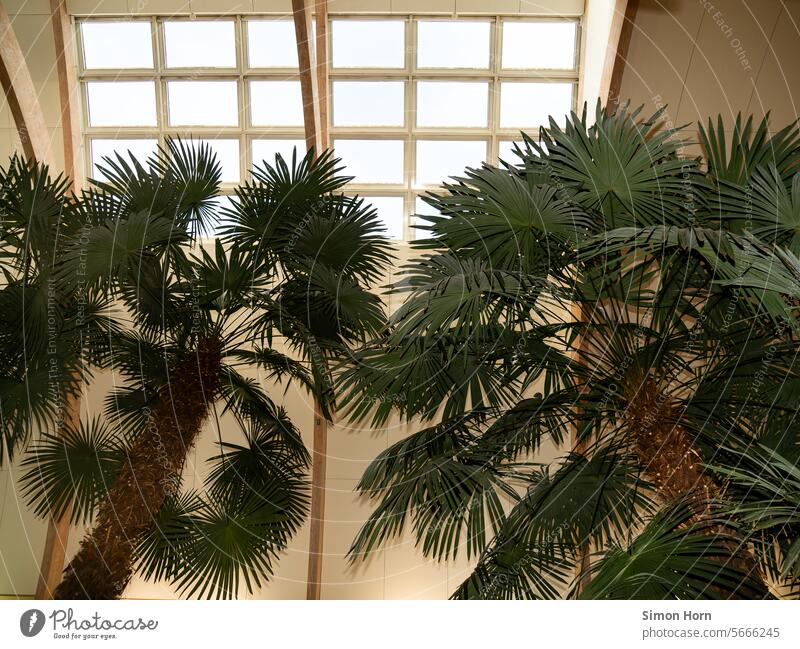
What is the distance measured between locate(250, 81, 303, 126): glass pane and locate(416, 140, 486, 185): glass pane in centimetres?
195

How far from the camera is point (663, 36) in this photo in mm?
9219

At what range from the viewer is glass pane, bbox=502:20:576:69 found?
1172 centimetres

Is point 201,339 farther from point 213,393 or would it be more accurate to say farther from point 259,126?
point 259,126

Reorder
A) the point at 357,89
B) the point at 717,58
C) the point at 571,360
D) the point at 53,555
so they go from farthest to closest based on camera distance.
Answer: the point at 357,89 < the point at 53,555 < the point at 717,58 < the point at 571,360

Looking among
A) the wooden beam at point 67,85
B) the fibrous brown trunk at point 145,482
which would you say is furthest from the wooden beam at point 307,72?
the fibrous brown trunk at point 145,482

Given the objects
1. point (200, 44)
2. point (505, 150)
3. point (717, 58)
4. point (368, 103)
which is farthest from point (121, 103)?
point (717, 58)

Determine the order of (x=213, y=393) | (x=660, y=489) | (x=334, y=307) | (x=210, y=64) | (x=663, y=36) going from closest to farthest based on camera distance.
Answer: (x=660, y=489)
(x=213, y=393)
(x=334, y=307)
(x=663, y=36)
(x=210, y=64)

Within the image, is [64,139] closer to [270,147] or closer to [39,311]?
[270,147]

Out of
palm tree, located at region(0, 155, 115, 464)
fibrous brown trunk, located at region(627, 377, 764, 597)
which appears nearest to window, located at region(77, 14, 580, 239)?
palm tree, located at region(0, 155, 115, 464)

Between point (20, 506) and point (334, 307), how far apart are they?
6149 millimetres

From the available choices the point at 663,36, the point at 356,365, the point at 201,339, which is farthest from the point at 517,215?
the point at 663,36

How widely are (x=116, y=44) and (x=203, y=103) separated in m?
1.47

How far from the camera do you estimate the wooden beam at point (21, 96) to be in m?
10.1

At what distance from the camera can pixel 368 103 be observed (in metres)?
12.3
